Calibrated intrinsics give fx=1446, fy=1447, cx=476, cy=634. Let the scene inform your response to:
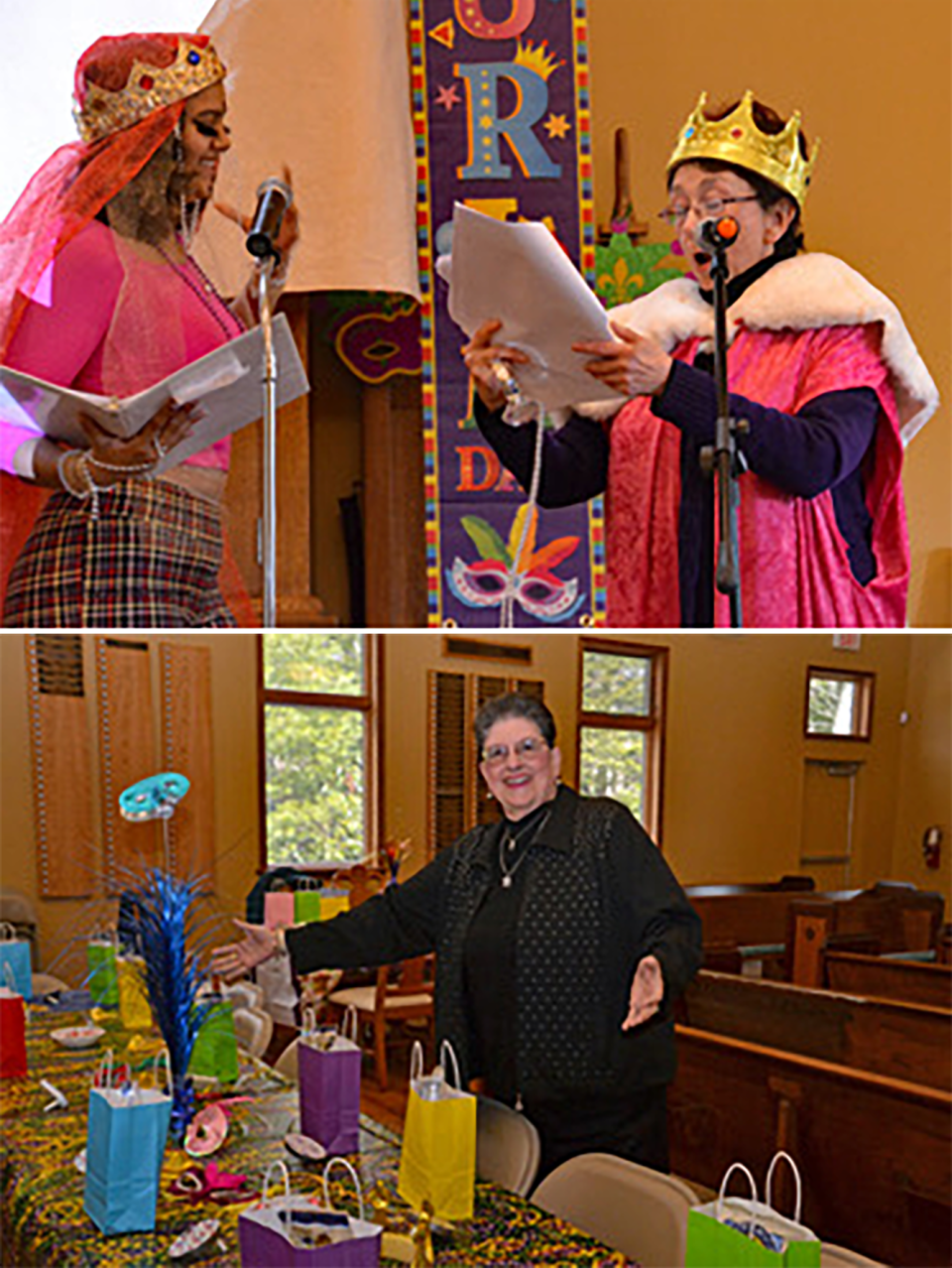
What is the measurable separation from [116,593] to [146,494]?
17 cm

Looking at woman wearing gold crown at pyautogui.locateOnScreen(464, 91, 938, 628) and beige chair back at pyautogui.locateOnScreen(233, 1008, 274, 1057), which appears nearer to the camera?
beige chair back at pyautogui.locateOnScreen(233, 1008, 274, 1057)

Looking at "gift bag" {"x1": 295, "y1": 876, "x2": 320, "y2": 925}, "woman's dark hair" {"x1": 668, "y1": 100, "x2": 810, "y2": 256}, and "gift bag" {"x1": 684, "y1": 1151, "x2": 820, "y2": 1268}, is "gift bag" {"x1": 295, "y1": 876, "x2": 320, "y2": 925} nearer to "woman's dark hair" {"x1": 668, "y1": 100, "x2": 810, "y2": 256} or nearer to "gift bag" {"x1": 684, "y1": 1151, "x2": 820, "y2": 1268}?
"gift bag" {"x1": 684, "y1": 1151, "x2": 820, "y2": 1268}

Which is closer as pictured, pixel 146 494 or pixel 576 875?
pixel 576 875

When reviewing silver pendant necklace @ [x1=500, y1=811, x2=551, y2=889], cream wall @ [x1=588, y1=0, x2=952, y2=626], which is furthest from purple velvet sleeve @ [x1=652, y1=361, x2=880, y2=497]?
cream wall @ [x1=588, y1=0, x2=952, y2=626]

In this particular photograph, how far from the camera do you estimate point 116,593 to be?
84.0 inches

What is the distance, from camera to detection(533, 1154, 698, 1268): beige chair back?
1613mm

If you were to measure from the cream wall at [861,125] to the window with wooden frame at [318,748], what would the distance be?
2467 millimetres

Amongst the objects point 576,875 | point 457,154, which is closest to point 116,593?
point 576,875

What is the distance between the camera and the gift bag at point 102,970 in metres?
2.07

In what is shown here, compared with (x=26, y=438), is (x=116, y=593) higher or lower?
lower

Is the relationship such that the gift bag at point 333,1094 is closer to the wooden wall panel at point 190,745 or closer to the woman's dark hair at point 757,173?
the wooden wall panel at point 190,745

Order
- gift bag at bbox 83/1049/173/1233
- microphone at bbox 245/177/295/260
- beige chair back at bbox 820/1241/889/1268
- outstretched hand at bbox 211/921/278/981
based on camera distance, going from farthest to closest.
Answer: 1. microphone at bbox 245/177/295/260
2. outstretched hand at bbox 211/921/278/981
3. gift bag at bbox 83/1049/173/1233
4. beige chair back at bbox 820/1241/889/1268

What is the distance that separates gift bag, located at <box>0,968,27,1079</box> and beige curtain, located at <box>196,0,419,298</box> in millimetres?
1964

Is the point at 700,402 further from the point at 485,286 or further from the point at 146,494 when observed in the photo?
the point at 146,494
